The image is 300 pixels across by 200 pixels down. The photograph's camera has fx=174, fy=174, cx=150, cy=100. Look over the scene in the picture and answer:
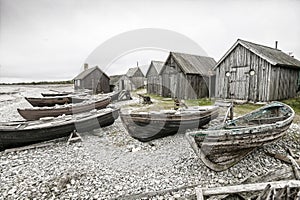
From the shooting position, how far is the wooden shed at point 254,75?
11.9 meters

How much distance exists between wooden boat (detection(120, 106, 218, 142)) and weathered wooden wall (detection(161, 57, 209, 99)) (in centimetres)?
1016

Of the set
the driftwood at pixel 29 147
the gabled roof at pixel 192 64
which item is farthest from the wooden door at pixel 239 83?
the driftwood at pixel 29 147

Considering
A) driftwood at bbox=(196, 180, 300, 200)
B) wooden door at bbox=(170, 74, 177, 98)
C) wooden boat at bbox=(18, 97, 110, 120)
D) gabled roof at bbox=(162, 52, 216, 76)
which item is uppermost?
gabled roof at bbox=(162, 52, 216, 76)

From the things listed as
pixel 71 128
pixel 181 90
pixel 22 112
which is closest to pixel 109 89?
pixel 181 90

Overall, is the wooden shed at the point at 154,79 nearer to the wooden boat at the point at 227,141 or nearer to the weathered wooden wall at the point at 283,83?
the weathered wooden wall at the point at 283,83

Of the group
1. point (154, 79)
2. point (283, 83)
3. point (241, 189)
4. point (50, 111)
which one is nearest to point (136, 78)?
point (154, 79)

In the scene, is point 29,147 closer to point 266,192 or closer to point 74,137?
point 74,137

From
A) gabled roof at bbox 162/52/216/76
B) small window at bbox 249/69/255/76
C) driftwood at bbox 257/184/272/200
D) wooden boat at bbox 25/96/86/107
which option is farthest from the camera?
gabled roof at bbox 162/52/216/76

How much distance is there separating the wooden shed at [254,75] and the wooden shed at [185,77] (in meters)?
2.52

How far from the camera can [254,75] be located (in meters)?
12.5

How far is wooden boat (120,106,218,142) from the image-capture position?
6.20m

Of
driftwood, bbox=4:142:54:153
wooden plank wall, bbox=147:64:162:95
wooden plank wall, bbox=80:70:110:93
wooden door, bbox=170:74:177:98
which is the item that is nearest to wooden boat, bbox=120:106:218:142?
driftwood, bbox=4:142:54:153

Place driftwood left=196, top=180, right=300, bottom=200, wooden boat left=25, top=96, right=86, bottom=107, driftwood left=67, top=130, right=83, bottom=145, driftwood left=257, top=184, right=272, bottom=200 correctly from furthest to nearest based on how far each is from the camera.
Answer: wooden boat left=25, top=96, right=86, bottom=107
driftwood left=67, top=130, right=83, bottom=145
driftwood left=196, top=180, right=300, bottom=200
driftwood left=257, top=184, right=272, bottom=200

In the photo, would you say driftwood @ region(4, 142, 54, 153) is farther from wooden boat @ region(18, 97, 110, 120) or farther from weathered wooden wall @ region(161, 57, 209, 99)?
weathered wooden wall @ region(161, 57, 209, 99)
